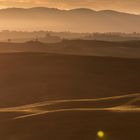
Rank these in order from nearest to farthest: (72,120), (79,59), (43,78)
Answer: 1. (72,120)
2. (43,78)
3. (79,59)

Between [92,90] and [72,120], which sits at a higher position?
[72,120]

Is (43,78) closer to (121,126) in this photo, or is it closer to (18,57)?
(18,57)

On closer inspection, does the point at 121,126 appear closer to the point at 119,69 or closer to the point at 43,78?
the point at 43,78

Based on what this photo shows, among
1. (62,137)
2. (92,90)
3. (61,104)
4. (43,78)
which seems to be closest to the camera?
(62,137)

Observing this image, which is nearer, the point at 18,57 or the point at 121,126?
the point at 121,126

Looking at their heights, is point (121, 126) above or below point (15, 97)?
above

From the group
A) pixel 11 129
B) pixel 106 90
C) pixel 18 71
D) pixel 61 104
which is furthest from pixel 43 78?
pixel 11 129

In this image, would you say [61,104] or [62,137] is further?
[61,104]

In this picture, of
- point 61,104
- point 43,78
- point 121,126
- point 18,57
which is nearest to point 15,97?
point 43,78

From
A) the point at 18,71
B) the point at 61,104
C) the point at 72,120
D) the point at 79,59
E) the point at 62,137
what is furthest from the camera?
the point at 79,59
